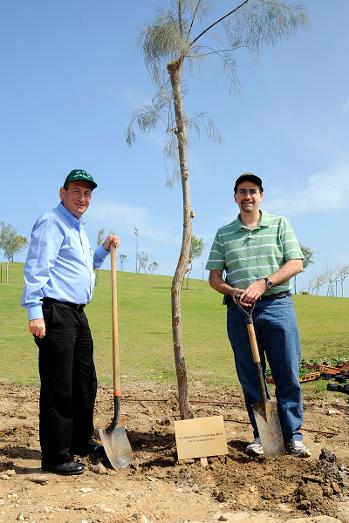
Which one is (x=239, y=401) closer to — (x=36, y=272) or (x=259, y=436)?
(x=259, y=436)

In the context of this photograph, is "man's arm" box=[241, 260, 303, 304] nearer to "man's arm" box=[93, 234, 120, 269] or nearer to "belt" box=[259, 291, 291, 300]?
"belt" box=[259, 291, 291, 300]

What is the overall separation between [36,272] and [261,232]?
1.92 m

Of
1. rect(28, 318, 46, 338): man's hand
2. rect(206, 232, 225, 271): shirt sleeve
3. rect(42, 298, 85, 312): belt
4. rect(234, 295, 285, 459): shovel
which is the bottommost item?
rect(234, 295, 285, 459): shovel

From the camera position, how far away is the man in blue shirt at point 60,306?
4.24m

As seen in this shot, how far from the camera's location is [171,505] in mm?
3635

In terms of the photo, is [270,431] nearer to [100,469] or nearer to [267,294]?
[267,294]

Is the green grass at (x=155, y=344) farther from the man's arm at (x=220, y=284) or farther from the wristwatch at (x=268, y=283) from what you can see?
the wristwatch at (x=268, y=283)

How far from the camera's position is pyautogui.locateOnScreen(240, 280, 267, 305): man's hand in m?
4.38

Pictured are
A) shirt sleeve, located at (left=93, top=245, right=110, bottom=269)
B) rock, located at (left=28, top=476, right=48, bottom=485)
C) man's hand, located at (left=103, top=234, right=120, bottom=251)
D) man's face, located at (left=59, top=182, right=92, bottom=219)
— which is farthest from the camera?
shirt sleeve, located at (left=93, top=245, right=110, bottom=269)

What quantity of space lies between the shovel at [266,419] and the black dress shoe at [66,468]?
1.49m

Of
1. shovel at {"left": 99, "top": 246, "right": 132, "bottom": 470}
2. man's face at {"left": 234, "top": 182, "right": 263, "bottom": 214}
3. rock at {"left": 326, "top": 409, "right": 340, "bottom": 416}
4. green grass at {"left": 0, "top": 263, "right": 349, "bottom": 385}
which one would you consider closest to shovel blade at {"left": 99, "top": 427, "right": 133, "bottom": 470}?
shovel at {"left": 99, "top": 246, "right": 132, "bottom": 470}

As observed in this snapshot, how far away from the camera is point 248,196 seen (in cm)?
460

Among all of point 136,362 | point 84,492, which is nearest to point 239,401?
point 84,492

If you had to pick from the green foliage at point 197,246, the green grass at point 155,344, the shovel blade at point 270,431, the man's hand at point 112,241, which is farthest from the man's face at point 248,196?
the green foliage at point 197,246
